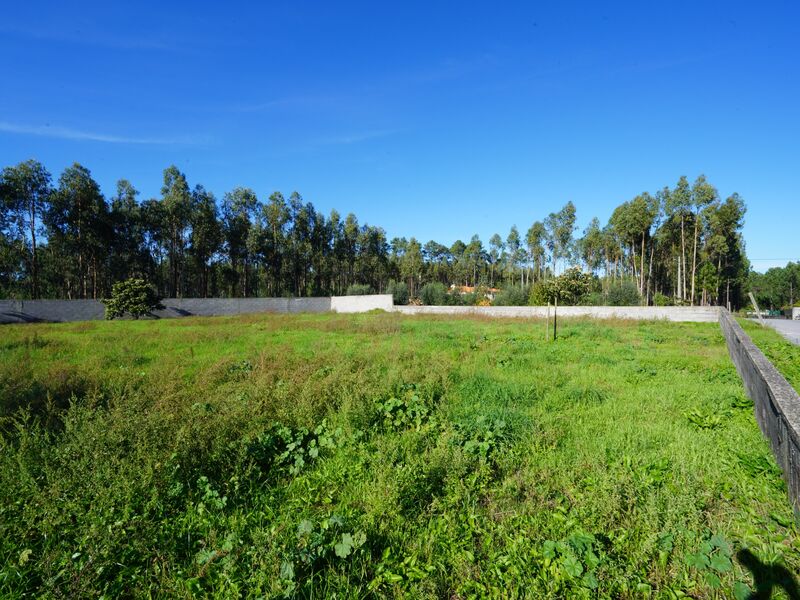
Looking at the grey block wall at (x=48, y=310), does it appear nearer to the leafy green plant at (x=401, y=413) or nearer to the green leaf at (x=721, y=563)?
the leafy green plant at (x=401, y=413)

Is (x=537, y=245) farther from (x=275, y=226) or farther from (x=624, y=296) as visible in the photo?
(x=275, y=226)

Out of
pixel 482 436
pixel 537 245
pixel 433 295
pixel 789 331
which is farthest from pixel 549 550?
pixel 537 245

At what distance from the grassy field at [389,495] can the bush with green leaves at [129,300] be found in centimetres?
2757

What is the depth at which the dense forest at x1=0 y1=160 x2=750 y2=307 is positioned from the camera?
33781 millimetres

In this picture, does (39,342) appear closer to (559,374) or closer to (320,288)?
(559,374)

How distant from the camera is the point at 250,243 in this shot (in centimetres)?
4409

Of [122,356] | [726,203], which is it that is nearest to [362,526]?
[122,356]

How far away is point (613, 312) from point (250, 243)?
37.6m

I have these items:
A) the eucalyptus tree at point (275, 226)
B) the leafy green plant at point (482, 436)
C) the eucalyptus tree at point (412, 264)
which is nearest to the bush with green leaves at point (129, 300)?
the eucalyptus tree at point (275, 226)

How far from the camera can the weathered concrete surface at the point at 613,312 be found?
23.6 m

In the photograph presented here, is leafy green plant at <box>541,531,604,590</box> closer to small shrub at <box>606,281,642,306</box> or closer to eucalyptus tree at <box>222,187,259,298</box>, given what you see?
small shrub at <box>606,281,642,306</box>

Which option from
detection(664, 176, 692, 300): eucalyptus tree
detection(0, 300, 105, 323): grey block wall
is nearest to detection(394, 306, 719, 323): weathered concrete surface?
detection(664, 176, 692, 300): eucalyptus tree

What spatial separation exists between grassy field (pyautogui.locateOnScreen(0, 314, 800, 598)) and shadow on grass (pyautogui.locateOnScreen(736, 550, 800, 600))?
21 mm

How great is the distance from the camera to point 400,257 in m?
80.2
